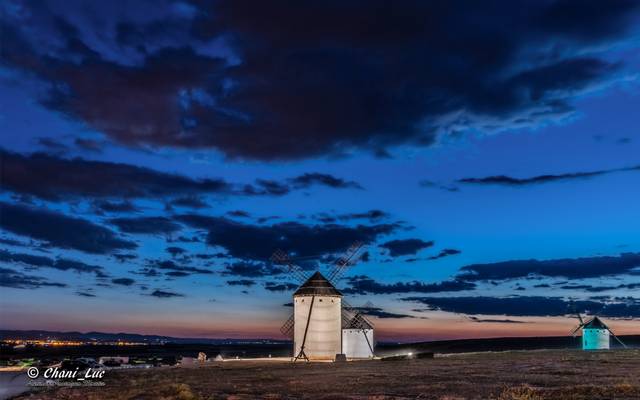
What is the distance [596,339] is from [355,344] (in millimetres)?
50805

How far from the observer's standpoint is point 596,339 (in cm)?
10244

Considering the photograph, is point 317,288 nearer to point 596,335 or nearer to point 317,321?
point 317,321

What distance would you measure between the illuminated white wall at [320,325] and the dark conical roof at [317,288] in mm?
490

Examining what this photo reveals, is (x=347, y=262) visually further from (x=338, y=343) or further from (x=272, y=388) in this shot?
(x=272, y=388)

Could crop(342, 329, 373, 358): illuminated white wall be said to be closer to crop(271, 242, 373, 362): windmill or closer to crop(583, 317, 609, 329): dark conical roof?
crop(271, 242, 373, 362): windmill

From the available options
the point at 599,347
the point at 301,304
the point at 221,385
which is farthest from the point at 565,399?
the point at 599,347

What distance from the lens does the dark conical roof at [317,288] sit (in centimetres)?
7097

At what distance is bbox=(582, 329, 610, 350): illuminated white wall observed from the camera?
102 m

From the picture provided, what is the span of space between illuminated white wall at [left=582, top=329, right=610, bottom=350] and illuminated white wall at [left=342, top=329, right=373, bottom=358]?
1862 inches

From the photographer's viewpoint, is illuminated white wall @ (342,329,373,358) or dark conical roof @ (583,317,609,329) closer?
illuminated white wall @ (342,329,373,358)

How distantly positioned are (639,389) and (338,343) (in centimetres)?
4710

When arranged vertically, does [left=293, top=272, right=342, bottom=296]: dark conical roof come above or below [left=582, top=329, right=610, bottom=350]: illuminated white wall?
above
